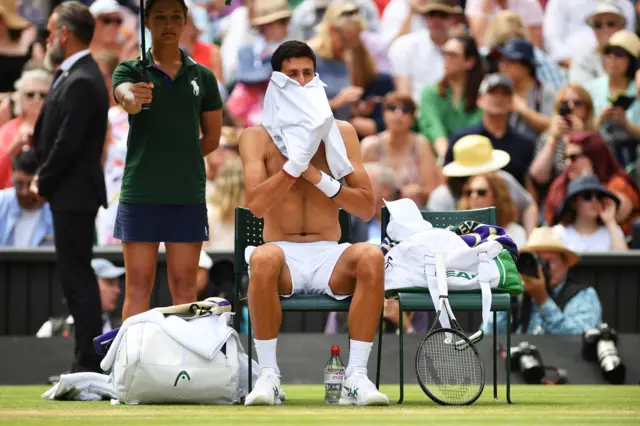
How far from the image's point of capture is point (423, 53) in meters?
12.2

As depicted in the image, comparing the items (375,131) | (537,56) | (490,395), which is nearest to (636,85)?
(537,56)

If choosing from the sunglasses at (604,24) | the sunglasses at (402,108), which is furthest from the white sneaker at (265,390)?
the sunglasses at (604,24)

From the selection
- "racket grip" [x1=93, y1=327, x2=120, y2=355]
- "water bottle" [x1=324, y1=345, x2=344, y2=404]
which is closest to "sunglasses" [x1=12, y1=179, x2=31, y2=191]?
"racket grip" [x1=93, y1=327, x2=120, y2=355]

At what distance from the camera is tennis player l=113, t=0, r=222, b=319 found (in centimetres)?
685

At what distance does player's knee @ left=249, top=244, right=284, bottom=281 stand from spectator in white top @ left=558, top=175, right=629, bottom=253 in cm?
494

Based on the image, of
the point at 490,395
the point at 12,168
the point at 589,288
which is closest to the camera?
the point at 490,395

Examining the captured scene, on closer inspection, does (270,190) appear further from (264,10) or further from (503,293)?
(264,10)

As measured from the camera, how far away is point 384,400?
6.10m

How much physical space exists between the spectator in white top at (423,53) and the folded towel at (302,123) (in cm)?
564

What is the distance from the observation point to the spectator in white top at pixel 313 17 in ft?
40.9

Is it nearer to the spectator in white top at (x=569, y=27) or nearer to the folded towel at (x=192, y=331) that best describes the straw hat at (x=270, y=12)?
the spectator in white top at (x=569, y=27)

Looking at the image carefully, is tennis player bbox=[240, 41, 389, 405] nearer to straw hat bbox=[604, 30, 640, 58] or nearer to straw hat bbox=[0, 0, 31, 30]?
straw hat bbox=[604, 30, 640, 58]

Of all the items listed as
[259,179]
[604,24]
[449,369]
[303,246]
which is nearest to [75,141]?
[259,179]

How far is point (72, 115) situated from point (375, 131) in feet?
14.5
